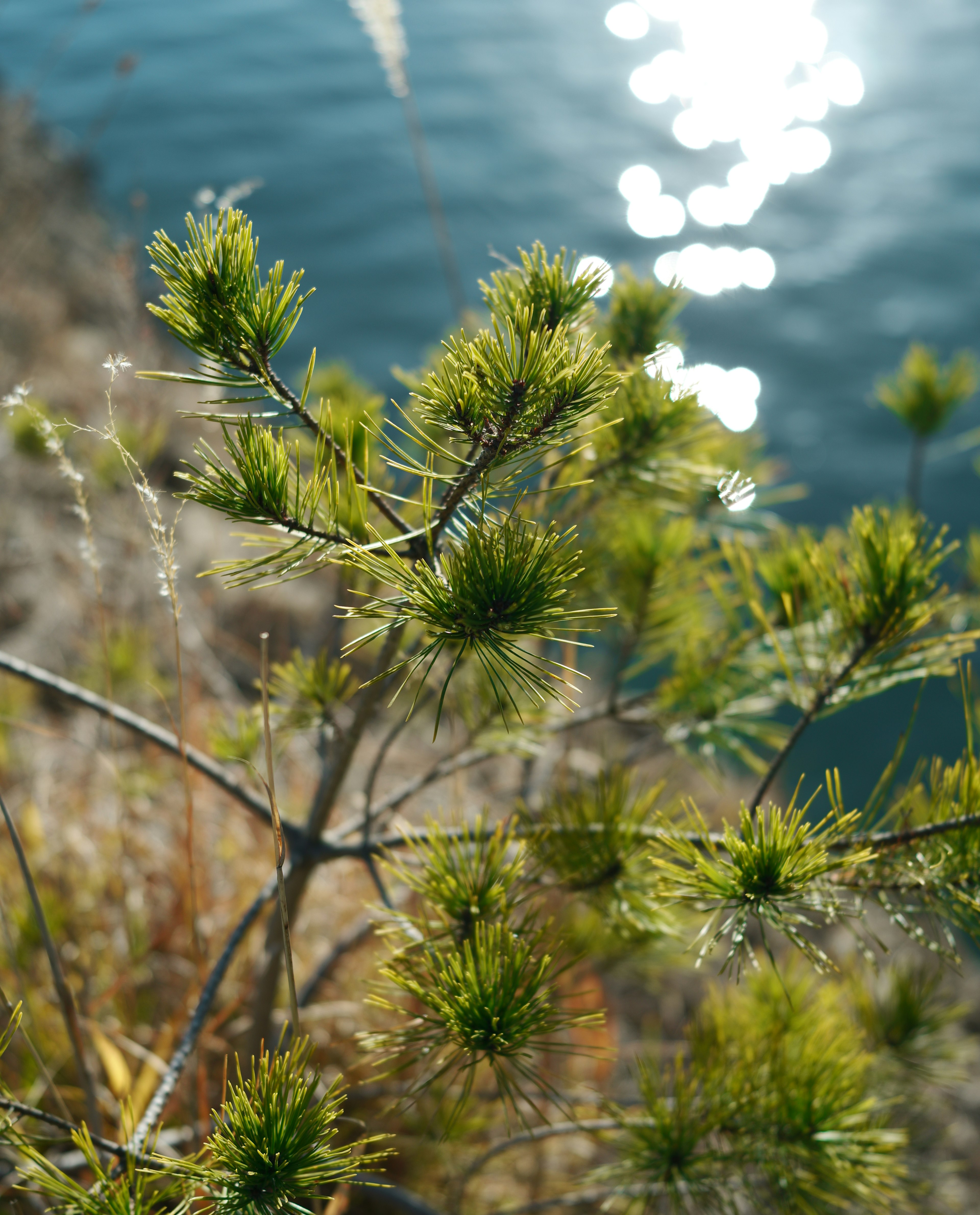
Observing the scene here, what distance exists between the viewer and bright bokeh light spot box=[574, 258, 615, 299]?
18.8 inches

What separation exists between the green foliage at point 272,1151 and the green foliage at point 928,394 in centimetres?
107

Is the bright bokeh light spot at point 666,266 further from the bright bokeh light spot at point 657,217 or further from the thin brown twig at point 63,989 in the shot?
the thin brown twig at point 63,989

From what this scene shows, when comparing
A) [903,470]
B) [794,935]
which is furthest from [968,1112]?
[903,470]

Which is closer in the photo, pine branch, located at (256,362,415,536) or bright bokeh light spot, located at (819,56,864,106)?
pine branch, located at (256,362,415,536)

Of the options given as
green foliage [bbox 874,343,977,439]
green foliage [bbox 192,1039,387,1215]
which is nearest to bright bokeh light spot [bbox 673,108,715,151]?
green foliage [bbox 874,343,977,439]

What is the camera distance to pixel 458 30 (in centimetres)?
564

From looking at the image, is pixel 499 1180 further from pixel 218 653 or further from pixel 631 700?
pixel 218 653

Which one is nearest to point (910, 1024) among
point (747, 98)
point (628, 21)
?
point (747, 98)

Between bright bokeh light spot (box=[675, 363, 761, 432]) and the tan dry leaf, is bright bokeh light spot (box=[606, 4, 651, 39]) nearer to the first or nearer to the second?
bright bokeh light spot (box=[675, 363, 761, 432])

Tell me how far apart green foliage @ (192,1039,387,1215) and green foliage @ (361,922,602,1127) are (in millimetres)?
64

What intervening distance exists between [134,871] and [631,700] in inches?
35.3

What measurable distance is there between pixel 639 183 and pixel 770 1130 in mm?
4408

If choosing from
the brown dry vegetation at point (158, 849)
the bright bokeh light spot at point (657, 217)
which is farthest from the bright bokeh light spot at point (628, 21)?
the brown dry vegetation at point (158, 849)

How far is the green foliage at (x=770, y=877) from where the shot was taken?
17.3 inches
